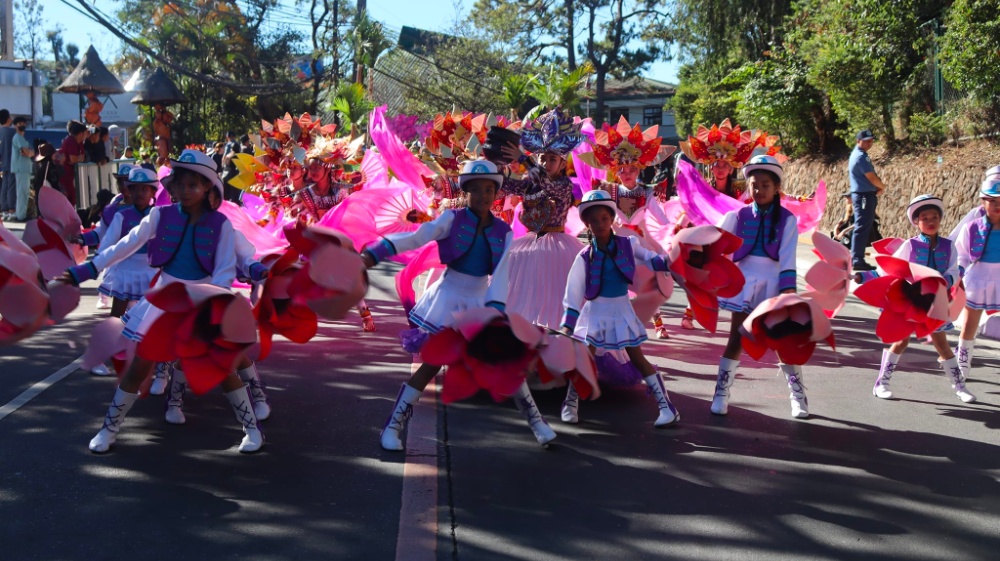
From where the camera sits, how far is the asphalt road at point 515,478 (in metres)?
4.52

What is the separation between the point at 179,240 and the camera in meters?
5.99

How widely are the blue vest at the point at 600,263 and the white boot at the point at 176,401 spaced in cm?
267

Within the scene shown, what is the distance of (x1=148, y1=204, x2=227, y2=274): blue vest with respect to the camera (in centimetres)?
598

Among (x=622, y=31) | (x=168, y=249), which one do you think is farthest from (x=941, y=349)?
(x=622, y=31)

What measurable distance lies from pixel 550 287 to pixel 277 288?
277cm

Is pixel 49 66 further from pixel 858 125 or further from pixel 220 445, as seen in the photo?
pixel 220 445

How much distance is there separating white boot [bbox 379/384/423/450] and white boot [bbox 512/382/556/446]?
591 mm

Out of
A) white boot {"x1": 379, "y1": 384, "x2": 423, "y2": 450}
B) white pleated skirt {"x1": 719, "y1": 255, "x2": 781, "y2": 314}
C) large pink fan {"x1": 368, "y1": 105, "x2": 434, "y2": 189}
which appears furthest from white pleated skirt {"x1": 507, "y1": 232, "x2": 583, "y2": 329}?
white boot {"x1": 379, "y1": 384, "x2": 423, "y2": 450}

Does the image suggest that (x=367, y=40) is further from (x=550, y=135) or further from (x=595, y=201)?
(x=595, y=201)

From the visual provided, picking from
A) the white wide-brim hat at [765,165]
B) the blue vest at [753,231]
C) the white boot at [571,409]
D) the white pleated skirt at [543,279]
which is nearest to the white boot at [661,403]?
the white boot at [571,409]

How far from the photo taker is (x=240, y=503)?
5.00m

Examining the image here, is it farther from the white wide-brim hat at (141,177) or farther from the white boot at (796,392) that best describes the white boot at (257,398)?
the white boot at (796,392)

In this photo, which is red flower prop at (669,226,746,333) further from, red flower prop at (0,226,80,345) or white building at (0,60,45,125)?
white building at (0,60,45,125)

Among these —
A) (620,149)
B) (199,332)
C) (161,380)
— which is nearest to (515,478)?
(199,332)
